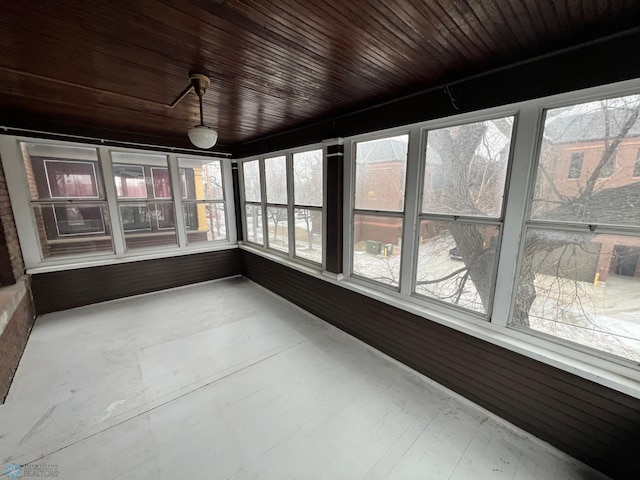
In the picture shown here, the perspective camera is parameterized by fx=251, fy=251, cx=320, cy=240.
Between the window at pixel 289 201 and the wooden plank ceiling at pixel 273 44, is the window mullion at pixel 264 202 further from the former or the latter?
the wooden plank ceiling at pixel 273 44

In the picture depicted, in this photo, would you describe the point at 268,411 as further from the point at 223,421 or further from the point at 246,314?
the point at 246,314

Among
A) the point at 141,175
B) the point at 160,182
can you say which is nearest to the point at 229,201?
the point at 160,182

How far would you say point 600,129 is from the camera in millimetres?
1469

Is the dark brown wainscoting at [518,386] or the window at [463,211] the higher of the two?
the window at [463,211]

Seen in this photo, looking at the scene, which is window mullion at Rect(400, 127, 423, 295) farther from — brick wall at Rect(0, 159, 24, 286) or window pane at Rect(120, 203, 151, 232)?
brick wall at Rect(0, 159, 24, 286)

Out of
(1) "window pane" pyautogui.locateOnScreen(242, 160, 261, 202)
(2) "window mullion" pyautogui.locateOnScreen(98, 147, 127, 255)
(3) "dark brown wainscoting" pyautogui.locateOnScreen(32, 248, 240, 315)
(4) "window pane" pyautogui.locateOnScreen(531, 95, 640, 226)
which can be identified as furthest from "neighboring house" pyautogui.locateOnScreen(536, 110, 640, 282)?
(2) "window mullion" pyautogui.locateOnScreen(98, 147, 127, 255)

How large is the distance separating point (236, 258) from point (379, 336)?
3.51m

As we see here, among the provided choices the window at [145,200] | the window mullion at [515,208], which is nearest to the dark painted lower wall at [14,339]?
the window at [145,200]

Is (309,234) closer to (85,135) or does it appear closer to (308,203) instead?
(308,203)

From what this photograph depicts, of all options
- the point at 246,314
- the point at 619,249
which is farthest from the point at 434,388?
the point at 246,314

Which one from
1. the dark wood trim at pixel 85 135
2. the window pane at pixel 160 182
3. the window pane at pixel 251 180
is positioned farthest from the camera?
the window pane at pixel 251 180

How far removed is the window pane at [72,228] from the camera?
352 cm

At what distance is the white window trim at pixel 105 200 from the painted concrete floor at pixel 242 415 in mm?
1079

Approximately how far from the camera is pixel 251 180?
468 cm
